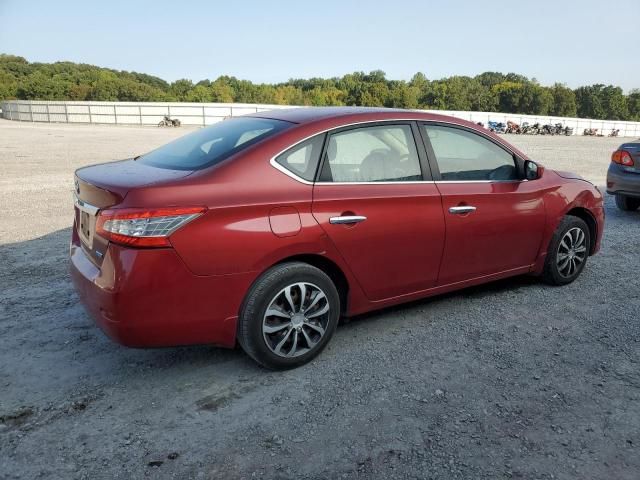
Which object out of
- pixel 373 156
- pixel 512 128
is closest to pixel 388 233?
pixel 373 156

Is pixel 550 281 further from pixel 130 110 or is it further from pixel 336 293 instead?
pixel 130 110

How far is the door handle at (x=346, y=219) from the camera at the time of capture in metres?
3.38

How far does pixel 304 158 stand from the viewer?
3408 mm

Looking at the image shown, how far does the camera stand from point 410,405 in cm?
303

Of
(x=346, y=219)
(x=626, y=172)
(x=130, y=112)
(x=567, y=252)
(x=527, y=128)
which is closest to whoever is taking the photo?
(x=346, y=219)

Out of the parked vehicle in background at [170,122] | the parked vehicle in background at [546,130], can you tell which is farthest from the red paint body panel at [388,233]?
the parked vehicle in background at [546,130]

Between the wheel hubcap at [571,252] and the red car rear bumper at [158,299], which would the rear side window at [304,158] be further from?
the wheel hubcap at [571,252]

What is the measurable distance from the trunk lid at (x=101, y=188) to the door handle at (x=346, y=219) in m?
0.92

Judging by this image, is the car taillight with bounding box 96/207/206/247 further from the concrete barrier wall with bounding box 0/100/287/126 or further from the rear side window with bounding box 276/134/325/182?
the concrete barrier wall with bounding box 0/100/287/126

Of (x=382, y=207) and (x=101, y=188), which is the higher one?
(x=101, y=188)

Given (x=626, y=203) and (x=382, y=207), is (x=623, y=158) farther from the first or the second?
(x=382, y=207)

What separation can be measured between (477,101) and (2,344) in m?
110

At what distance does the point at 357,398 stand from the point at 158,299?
4.08ft

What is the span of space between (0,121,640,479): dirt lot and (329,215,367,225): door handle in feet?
3.01
